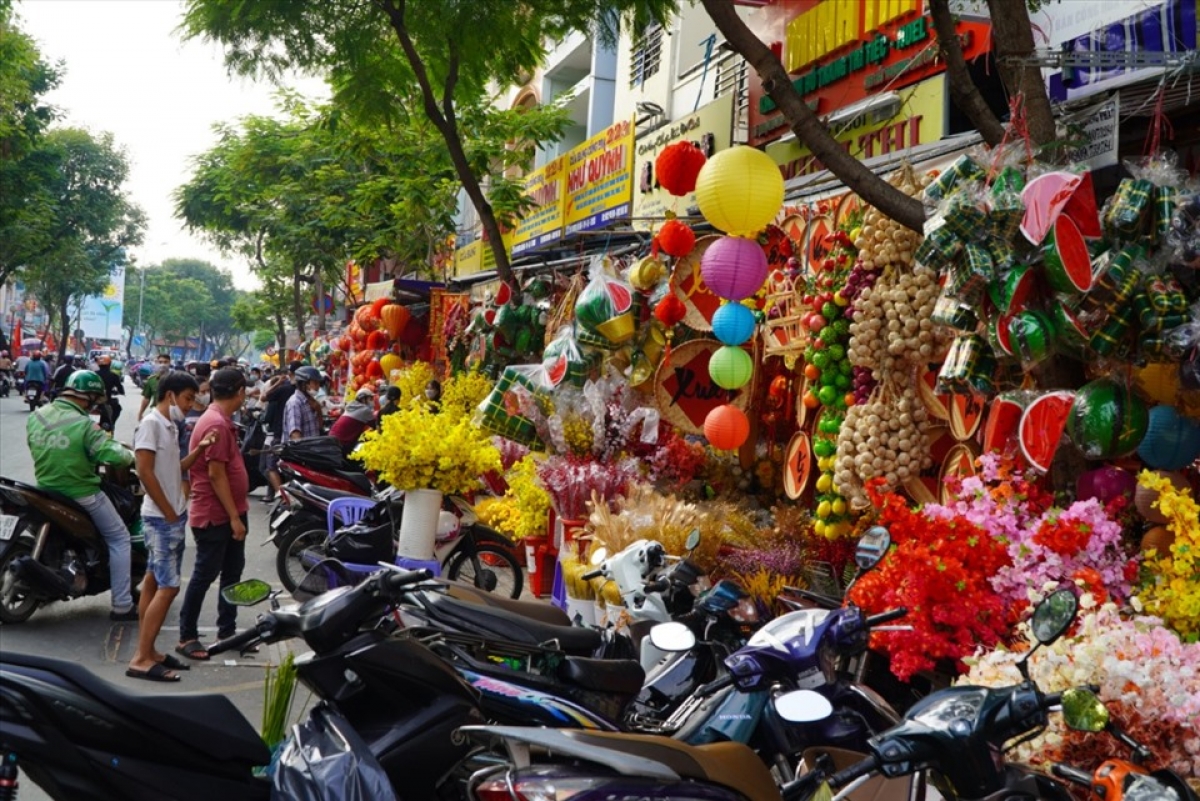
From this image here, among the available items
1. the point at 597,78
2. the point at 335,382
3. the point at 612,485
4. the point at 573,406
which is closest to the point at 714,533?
the point at 612,485

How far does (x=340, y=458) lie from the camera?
10.1m

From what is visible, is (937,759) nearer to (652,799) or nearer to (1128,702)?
(652,799)

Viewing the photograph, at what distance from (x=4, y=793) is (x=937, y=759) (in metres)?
2.10

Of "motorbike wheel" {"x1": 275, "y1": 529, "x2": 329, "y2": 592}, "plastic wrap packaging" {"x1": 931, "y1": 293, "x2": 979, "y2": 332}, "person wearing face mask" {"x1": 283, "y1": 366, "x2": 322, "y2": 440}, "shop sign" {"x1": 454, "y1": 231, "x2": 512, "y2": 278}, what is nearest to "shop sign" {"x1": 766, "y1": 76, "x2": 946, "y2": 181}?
"plastic wrap packaging" {"x1": 931, "y1": 293, "x2": 979, "y2": 332}

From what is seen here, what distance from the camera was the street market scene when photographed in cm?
294

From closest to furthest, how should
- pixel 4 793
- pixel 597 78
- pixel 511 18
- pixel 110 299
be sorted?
pixel 4 793
pixel 511 18
pixel 597 78
pixel 110 299

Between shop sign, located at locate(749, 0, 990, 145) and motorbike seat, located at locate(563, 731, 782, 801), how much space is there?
5874 millimetres

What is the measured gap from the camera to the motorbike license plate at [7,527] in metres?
6.94

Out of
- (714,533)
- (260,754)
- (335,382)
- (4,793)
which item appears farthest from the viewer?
(335,382)

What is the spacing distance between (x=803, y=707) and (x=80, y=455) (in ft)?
19.6

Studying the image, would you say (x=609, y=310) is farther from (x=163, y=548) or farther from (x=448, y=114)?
(x=448, y=114)

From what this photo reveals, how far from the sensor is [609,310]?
7.67m

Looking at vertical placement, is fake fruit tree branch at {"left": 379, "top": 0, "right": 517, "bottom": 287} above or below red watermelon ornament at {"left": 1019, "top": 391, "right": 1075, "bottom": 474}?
above

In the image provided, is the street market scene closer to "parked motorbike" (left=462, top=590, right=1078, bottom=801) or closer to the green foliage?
"parked motorbike" (left=462, top=590, right=1078, bottom=801)
